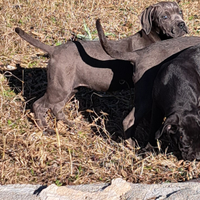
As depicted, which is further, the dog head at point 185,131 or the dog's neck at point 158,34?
the dog's neck at point 158,34

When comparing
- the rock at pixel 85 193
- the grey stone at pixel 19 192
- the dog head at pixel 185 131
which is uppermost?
the dog head at pixel 185 131

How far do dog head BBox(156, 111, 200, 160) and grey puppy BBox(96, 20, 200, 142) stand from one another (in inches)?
29.8

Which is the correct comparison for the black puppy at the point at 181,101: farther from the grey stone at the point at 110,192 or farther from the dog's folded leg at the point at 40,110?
the dog's folded leg at the point at 40,110

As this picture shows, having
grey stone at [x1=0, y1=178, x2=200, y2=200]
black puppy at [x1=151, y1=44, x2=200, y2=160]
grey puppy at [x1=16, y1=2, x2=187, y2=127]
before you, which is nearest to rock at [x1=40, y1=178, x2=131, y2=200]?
grey stone at [x1=0, y1=178, x2=200, y2=200]

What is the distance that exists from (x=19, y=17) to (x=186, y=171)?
5.57m

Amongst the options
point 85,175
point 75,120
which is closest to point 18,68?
point 75,120

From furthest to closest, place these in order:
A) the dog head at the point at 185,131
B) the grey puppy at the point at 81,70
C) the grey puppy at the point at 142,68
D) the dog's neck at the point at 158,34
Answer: the dog's neck at the point at 158,34
the grey puppy at the point at 81,70
the grey puppy at the point at 142,68
the dog head at the point at 185,131

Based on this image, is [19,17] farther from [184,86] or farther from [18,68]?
[184,86]

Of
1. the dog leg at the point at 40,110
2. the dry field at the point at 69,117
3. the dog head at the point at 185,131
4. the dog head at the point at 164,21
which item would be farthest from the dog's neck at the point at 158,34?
the dog head at the point at 185,131

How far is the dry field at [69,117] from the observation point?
16.4 feet

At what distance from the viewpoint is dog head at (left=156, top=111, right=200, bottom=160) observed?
4.70 metres

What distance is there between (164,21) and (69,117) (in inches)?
83.8

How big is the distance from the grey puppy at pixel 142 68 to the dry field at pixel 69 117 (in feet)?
1.30

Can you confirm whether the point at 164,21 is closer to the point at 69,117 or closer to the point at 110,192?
the point at 69,117
